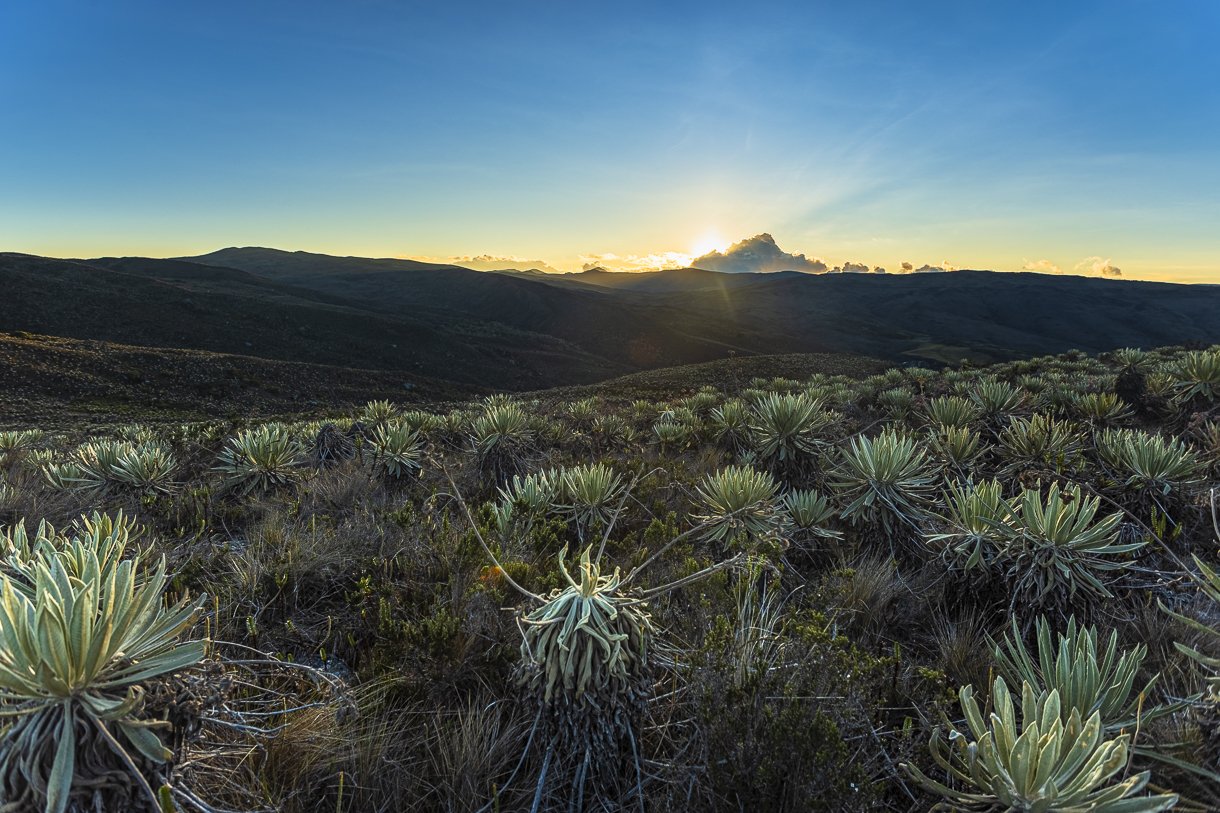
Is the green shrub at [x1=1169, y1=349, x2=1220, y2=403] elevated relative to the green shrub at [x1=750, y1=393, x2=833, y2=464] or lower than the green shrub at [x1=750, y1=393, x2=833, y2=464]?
elevated

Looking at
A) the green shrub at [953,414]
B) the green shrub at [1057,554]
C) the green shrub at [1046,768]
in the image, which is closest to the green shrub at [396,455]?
the green shrub at [1057,554]

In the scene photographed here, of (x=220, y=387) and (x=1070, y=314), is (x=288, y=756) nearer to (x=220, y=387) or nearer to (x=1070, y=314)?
(x=220, y=387)

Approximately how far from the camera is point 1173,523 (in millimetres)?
3191

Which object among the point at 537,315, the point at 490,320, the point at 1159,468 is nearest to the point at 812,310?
the point at 537,315

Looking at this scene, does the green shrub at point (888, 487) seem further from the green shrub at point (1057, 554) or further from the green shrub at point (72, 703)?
the green shrub at point (72, 703)

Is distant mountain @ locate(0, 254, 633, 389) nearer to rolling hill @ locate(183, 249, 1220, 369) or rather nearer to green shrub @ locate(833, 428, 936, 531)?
rolling hill @ locate(183, 249, 1220, 369)

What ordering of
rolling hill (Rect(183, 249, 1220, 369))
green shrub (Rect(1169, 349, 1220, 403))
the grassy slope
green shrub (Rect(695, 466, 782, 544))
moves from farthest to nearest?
rolling hill (Rect(183, 249, 1220, 369)) < the grassy slope < green shrub (Rect(1169, 349, 1220, 403)) < green shrub (Rect(695, 466, 782, 544))

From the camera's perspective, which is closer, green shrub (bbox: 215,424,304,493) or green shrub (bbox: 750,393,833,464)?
green shrub (bbox: 750,393,833,464)

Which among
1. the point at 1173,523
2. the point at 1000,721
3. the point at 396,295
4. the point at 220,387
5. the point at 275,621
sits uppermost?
the point at 396,295

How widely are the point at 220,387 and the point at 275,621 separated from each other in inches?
1315

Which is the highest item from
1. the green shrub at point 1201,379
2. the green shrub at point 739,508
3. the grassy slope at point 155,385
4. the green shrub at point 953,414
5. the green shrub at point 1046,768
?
the green shrub at point 1201,379

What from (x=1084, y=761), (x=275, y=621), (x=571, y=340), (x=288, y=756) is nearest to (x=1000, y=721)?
(x=1084, y=761)

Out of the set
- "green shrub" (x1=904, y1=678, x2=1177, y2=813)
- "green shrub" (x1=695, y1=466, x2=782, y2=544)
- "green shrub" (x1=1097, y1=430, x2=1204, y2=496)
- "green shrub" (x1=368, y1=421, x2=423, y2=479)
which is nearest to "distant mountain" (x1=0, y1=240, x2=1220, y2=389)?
"green shrub" (x1=368, y1=421, x2=423, y2=479)

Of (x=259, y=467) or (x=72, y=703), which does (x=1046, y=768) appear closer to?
(x=72, y=703)
